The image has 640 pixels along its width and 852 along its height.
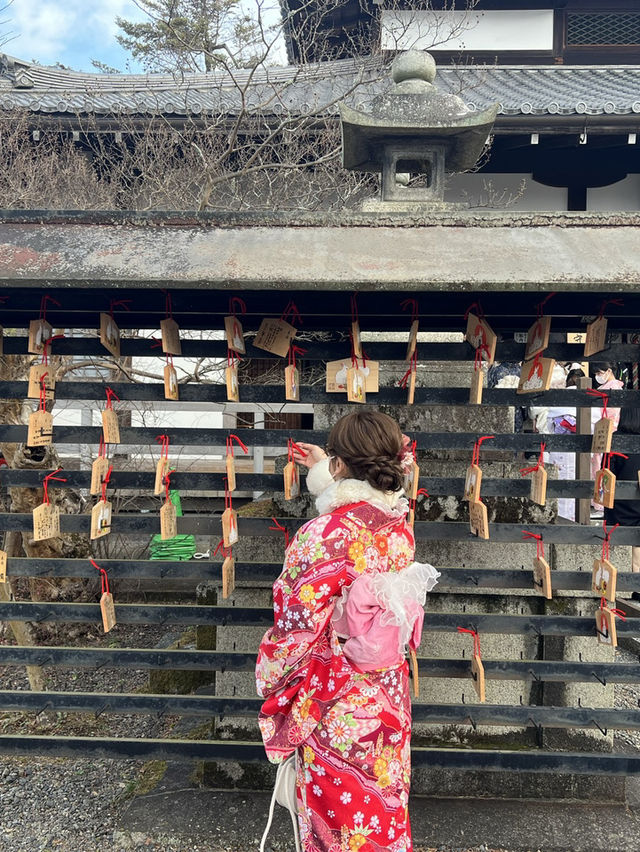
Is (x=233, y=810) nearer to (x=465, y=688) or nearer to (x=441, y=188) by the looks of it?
(x=465, y=688)

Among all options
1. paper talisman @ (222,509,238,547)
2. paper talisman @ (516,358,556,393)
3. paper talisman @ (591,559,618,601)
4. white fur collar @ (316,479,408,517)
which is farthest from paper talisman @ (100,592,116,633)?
paper talisman @ (591,559,618,601)

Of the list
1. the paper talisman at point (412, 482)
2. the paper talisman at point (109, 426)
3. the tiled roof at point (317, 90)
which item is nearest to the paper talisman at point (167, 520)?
the paper talisman at point (109, 426)

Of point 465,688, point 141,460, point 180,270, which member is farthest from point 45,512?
point 141,460

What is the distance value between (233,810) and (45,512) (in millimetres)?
1788

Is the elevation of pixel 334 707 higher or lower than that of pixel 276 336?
lower

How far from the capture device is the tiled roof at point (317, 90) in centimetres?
714

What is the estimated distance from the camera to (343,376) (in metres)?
2.71

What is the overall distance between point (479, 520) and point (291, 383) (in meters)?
1.04

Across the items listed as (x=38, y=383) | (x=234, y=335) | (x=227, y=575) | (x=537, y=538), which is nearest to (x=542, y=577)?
(x=537, y=538)

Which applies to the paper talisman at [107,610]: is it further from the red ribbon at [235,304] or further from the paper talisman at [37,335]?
the red ribbon at [235,304]

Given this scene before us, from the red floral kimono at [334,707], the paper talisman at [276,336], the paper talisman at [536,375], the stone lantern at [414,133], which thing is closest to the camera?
the red floral kimono at [334,707]

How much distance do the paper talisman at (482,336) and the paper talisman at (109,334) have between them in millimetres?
1630

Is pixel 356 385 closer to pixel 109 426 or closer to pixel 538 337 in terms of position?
pixel 538 337

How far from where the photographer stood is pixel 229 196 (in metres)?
7.49
